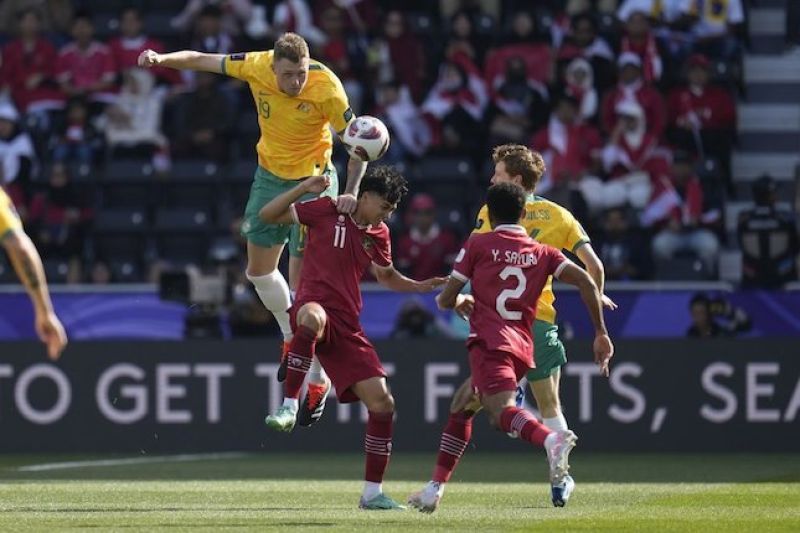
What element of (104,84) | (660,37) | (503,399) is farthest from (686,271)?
(503,399)

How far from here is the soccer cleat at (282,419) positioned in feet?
37.8

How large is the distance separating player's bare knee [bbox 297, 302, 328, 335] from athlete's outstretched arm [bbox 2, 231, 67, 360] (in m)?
2.77

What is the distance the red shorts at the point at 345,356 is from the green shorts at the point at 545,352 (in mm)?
1358

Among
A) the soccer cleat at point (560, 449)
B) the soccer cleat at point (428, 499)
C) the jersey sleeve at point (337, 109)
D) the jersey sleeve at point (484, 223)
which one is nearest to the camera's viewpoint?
the soccer cleat at point (560, 449)

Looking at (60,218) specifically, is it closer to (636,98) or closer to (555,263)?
(636,98)

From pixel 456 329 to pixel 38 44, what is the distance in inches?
298

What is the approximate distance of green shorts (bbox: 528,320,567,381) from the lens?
40.2 ft

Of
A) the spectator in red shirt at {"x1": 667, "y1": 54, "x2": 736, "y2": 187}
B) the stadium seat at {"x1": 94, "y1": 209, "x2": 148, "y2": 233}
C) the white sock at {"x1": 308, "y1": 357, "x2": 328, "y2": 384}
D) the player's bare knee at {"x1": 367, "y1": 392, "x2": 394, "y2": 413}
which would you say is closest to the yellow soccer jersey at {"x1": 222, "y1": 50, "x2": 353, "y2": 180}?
the white sock at {"x1": 308, "y1": 357, "x2": 328, "y2": 384}

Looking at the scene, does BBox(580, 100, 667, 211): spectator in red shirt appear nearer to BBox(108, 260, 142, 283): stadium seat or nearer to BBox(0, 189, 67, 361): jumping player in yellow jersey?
BBox(108, 260, 142, 283): stadium seat

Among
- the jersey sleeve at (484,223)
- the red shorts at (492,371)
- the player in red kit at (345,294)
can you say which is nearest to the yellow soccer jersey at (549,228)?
the jersey sleeve at (484,223)

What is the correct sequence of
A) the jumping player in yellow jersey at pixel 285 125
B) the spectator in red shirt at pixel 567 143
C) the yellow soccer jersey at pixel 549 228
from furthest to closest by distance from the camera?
the spectator in red shirt at pixel 567 143, the jumping player in yellow jersey at pixel 285 125, the yellow soccer jersey at pixel 549 228

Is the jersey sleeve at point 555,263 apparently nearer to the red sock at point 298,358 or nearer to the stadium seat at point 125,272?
the red sock at point 298,358

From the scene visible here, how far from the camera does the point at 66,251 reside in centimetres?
2097

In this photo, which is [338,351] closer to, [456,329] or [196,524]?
[196,524]
